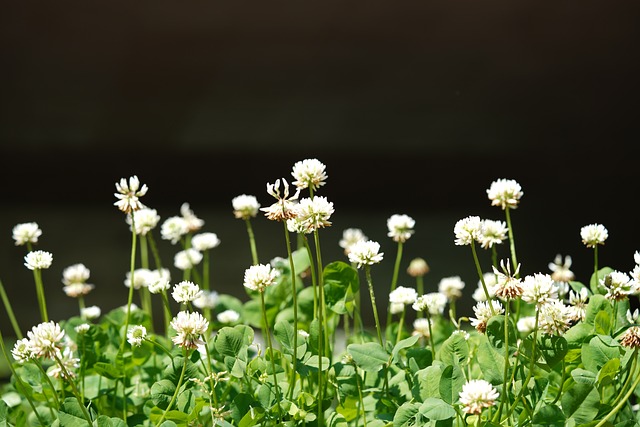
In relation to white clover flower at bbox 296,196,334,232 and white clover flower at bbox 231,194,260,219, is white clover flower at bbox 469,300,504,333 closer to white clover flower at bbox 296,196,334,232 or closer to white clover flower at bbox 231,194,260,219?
white clover flower at bbox 296,196,334,232

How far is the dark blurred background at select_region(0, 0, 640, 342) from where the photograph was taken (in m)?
3.23

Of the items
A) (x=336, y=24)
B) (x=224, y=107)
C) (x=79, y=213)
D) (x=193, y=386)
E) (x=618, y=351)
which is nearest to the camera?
(x=618, y=351)

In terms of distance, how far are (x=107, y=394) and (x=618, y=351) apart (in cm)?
62

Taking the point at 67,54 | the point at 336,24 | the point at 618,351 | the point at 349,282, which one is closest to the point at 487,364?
the point at 618,351

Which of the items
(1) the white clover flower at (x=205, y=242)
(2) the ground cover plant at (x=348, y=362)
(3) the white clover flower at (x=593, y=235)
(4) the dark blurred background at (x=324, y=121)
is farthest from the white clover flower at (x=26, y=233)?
(4) the dark blurred background at (x=324, y=121)

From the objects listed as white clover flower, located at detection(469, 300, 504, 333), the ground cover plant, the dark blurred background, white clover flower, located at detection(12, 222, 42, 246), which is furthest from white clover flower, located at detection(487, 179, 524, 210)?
the dark blurred background

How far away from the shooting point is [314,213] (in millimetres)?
806

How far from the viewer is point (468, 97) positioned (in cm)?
340

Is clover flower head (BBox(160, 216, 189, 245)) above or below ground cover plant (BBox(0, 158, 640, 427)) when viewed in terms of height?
above

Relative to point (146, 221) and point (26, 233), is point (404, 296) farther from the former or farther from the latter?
point (26, 233)

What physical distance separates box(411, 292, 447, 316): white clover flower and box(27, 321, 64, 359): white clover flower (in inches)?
15.9

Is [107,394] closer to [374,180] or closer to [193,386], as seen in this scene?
[193,386]

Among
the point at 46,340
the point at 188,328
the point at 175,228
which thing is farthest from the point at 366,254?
the point at 175,228

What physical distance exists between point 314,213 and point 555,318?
10.7 inches
